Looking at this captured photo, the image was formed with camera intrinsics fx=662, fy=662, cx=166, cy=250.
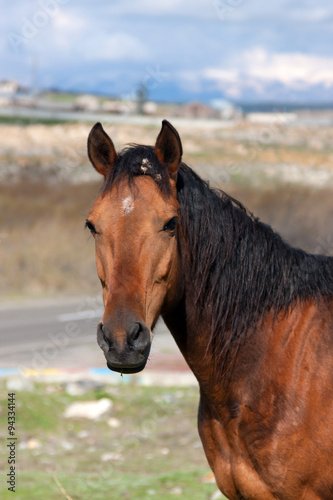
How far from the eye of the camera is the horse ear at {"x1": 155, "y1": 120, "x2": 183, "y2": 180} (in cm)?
361

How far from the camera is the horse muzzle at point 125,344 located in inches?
122

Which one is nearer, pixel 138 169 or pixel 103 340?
pixel 103 340

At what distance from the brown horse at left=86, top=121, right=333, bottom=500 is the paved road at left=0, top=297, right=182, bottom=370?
22.0 ft

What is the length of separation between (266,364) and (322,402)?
0.37 m

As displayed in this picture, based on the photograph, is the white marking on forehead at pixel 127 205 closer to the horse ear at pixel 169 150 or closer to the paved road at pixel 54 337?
the horse ear at pixel 169 150

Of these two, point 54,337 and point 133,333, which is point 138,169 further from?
point 54,337

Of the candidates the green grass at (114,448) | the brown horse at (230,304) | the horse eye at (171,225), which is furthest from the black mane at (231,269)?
the green grass at (114,448)

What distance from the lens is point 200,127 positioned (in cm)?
4575

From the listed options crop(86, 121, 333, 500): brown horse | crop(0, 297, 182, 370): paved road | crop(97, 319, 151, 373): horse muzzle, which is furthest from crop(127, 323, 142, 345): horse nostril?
crop(0, 297, 182, 370): paved road

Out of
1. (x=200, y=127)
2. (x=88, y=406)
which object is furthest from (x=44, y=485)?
(x=200, y=127)

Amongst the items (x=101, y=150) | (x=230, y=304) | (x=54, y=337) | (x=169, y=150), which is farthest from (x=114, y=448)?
(x=54, y=337)

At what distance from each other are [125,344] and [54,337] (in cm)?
1059

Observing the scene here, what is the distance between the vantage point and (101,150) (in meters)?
3.78

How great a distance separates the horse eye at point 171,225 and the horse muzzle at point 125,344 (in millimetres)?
578
